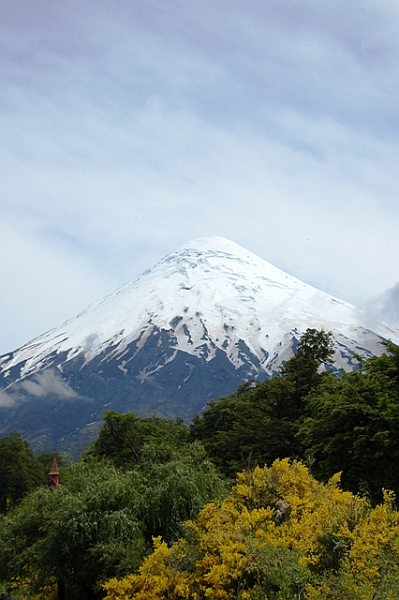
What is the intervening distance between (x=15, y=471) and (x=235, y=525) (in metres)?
40.0

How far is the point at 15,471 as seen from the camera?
4781 cm

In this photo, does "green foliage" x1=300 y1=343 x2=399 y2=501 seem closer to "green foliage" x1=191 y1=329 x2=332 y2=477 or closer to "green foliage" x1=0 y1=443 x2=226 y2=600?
"green foliage" x1=0 y1=443 x2=226 y2=600

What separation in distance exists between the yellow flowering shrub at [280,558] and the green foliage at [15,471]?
1448 inches

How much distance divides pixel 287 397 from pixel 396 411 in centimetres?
1433

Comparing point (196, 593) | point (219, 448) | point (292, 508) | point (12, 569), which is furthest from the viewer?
point (219, 448)

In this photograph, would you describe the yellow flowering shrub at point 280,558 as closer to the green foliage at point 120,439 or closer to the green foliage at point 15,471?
the green foliage at point 120,439

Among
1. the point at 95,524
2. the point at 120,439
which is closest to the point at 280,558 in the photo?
the point at 95,524

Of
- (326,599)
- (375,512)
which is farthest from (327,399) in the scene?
(326,599)

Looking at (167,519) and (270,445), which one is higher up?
(167,519)

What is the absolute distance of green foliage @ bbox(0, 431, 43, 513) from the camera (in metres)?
47.0

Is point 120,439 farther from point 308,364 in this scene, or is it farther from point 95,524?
point 95,524

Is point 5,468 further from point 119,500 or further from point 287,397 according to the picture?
point 119,500

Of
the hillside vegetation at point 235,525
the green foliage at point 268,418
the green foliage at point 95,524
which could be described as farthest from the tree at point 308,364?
the green foliage at point 95,524

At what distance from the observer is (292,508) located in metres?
13.2
